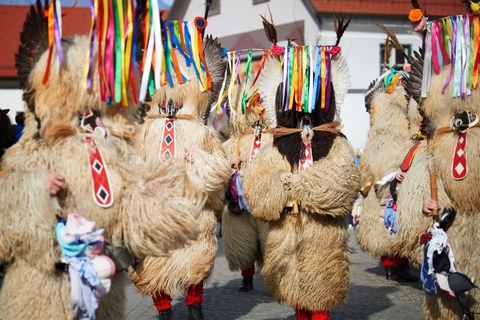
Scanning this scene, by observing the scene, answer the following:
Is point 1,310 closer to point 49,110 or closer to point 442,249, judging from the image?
point 49,110

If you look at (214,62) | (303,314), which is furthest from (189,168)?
(303,314)

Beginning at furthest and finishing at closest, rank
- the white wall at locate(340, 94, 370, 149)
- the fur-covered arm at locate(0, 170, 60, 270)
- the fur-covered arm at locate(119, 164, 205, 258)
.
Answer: the white wall at locate(340, 94, 370, 149) → the fur-covered arm at locate(119, 164, 205, 258) → the fur-covered arm at locate(0, 170, 60, 270)

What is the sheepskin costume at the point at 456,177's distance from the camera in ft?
15.0

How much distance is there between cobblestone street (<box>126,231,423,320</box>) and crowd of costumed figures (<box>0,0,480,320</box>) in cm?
43

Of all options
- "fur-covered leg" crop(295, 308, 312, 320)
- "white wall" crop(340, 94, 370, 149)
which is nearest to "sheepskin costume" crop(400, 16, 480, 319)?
"fur-covered leg" crop(295, 308, 312, 320)

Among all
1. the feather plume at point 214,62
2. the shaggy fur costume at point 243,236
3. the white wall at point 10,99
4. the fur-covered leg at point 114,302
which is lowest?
the shaggy fur costume at point 243,236

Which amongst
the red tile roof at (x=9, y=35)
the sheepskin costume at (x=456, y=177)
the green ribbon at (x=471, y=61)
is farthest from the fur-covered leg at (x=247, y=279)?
the red tile roof at (x=9, y=35)

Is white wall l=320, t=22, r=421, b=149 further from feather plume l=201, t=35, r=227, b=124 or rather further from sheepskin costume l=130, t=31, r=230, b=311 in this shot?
sheepskin costume l=130, t=31, r=230, b=311

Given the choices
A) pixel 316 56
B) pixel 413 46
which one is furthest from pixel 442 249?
pixel 413 46

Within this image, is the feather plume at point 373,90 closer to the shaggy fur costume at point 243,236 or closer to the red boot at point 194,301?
the shaggy fur costume at point 243,236

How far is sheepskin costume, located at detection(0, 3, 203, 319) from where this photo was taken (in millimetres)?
3484

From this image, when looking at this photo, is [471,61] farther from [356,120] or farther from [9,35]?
[9,35]

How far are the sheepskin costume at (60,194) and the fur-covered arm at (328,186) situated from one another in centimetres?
146

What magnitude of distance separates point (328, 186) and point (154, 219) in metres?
1.80
